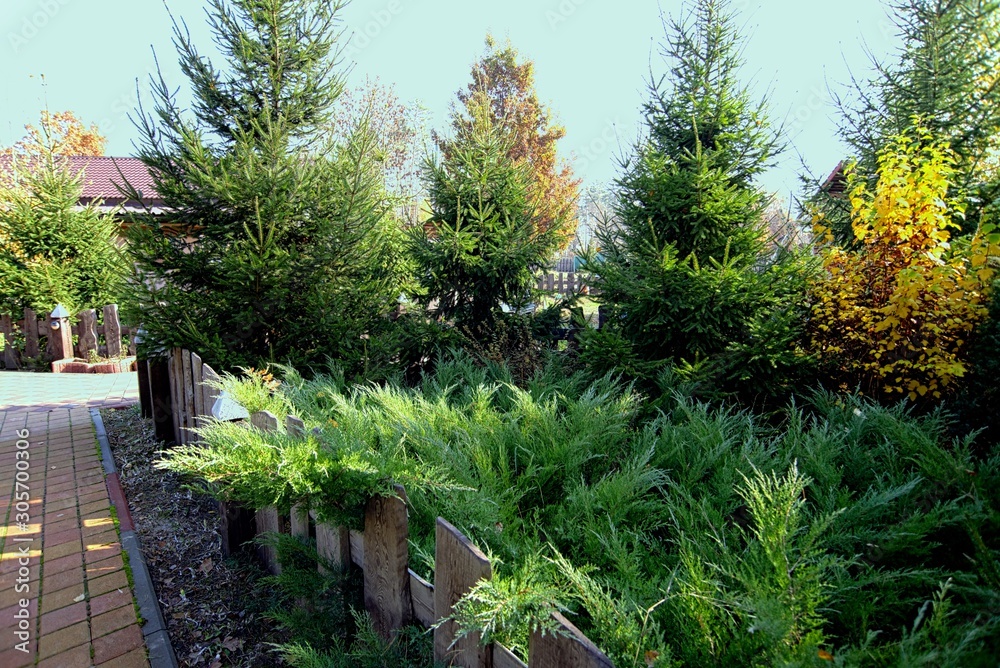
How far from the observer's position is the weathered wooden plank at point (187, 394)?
3.86 m

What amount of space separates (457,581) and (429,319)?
12.8ft

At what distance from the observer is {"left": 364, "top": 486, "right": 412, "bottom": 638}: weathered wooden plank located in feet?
5.85

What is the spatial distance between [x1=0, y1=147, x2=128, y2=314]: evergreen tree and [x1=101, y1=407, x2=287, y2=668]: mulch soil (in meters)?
6.80

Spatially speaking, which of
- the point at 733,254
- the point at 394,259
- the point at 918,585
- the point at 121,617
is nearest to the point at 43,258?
the point at 394,259

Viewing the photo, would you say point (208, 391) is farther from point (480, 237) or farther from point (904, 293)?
point (904, 293)

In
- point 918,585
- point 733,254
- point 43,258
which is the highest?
point 43,258

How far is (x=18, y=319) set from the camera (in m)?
9.23

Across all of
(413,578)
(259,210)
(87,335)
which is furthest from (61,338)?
(413,578)

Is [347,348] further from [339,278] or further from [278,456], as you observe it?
[278,456]

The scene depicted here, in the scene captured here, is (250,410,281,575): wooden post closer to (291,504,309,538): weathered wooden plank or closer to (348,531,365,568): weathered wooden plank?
(291,504,309,538): weathered wooden plank

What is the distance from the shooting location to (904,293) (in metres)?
3.39

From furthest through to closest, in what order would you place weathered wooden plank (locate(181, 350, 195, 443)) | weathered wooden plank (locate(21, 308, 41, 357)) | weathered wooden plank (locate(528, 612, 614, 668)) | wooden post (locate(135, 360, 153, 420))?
1. weathered wooden plank (locate(21, 308, 41, 357))
2. wooden post (locate(135, 360, 153, 420))
3. weathered wooden plank (locate(181, 350, 195, 443))
4. weathered wooden plank (locate(528, 612, 614, 668))

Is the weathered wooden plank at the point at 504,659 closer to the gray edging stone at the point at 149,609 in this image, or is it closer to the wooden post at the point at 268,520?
the wooden post at the point at 268,520

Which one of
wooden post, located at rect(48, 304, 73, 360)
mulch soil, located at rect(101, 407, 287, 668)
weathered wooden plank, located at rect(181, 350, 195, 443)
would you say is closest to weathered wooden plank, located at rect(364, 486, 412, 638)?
mulch soil, located at rect(101, 407, 287, 668)
